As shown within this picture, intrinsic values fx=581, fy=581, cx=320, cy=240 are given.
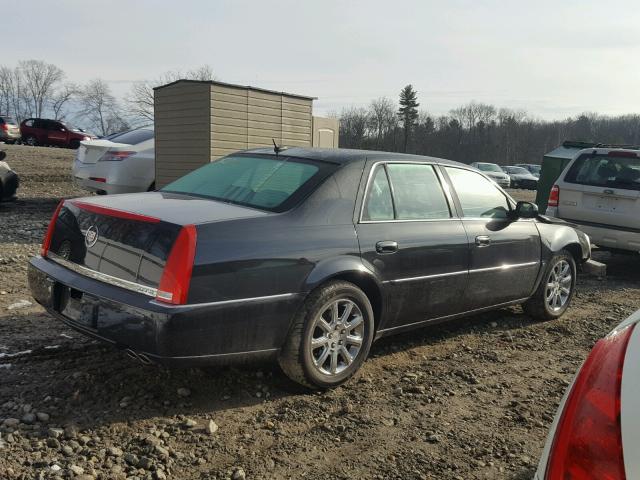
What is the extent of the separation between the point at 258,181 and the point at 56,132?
104 feet

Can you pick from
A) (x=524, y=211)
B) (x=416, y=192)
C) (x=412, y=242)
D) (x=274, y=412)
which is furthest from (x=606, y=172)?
(x=274, y=412)

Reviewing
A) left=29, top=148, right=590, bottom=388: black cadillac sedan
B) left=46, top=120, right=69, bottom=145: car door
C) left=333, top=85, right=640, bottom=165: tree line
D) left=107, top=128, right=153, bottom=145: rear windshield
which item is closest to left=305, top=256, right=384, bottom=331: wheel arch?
left=29, top=148, right=590, bottom=388: black cadillac sedan

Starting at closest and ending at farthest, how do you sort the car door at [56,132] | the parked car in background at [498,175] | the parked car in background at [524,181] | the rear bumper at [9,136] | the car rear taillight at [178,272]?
the car rear taillight at [178,272]
the rear bumper at [9,136]
the parked car in background at [498,175]
the car door at [56,132]
the parked car in background at [524,181]

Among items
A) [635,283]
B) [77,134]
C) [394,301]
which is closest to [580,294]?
[635,283]

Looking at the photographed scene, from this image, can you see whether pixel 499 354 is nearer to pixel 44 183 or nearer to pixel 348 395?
pixel 348 395

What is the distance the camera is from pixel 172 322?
2.94 meters

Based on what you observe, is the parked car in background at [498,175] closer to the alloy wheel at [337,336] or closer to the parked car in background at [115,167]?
the parked car in background at [115,167]

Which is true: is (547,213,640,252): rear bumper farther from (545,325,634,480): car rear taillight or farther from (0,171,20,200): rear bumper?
(0,171,20,200): rear bumper

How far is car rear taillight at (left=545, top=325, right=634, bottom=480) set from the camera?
1308mm

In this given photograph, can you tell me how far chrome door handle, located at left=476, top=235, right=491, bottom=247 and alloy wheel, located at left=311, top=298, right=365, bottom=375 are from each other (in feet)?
4.45

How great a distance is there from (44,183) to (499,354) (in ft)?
43.1

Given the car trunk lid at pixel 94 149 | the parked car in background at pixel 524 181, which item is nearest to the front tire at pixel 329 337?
the car trunk lid at pixel 94 149

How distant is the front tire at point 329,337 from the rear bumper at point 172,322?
11 cm

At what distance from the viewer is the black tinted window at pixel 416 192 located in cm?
418
